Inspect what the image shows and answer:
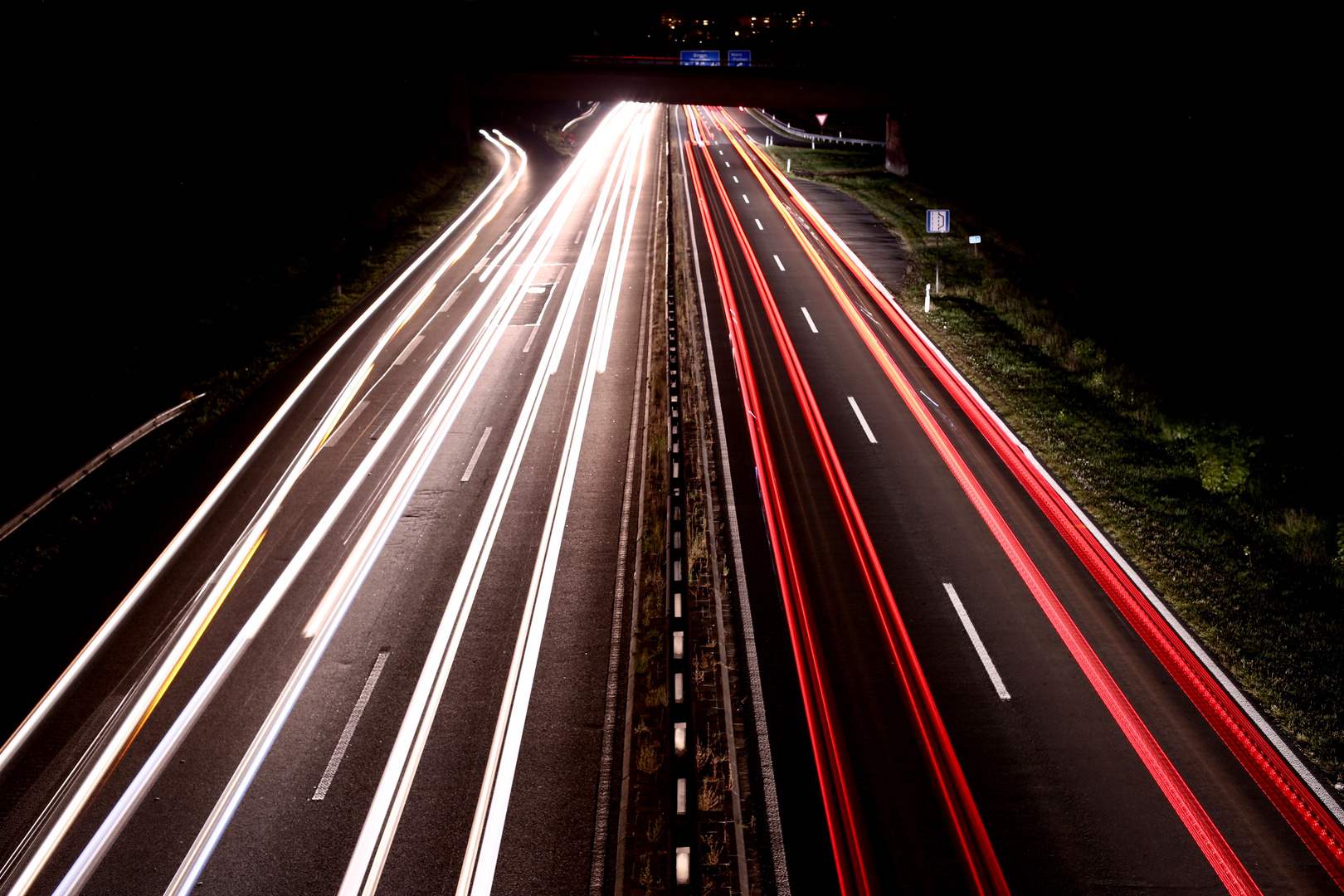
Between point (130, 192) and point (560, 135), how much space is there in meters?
48.9

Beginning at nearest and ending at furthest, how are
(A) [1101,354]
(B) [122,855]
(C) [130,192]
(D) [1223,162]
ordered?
(B) [122,855] → (A) [1101,354] → (C) [130,192] → (D) [1223,162]

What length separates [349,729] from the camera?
10.4 meters

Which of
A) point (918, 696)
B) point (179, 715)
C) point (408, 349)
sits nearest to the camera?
point (179, 715)

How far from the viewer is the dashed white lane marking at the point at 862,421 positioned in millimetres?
18219

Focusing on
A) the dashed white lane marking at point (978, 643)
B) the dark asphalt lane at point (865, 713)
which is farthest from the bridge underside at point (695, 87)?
the dashed white lane marking at point (978, 643)

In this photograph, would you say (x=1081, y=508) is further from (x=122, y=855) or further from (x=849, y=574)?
(x=122, y=855)

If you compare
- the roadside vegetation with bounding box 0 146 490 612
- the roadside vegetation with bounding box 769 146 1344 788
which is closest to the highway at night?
the roadside vegetation with bounding box 769 146 1344 788

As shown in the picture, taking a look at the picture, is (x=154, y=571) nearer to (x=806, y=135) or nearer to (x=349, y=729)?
(x=349, y=729)

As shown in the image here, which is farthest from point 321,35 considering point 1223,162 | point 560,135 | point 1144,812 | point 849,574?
point 1144,812

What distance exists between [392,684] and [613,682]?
292cm

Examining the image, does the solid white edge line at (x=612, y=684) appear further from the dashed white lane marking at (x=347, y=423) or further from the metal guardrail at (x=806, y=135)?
the metal guardrail at (x=806, y=135)

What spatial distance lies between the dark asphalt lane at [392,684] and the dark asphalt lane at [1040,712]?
291 cm

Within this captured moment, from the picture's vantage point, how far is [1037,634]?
11930 millimetres

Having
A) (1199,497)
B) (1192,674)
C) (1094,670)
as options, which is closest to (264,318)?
(1094,670)
